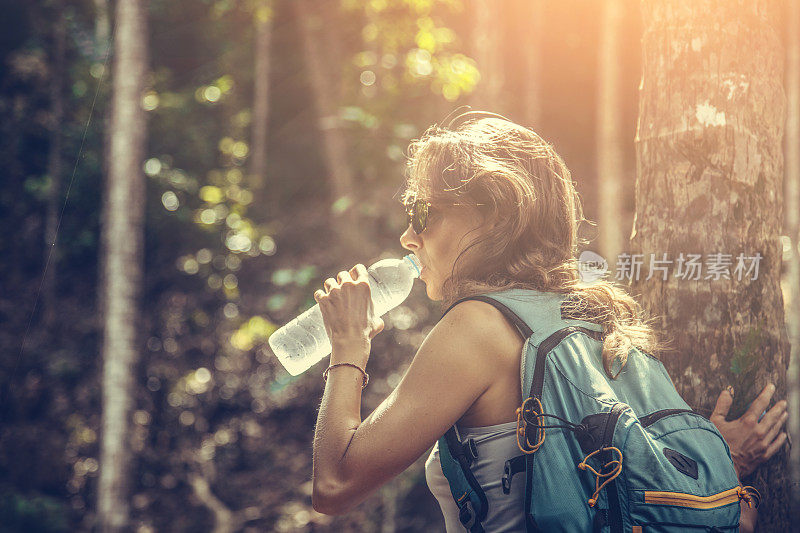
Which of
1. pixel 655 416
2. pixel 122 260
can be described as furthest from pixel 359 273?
pixel 122 260

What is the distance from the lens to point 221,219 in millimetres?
11703

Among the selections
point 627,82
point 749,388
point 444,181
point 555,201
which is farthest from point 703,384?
point 627,82

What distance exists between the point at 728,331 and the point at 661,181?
57 cm

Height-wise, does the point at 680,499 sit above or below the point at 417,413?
below

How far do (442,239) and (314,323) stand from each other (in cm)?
86

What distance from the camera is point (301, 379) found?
9.32 metres

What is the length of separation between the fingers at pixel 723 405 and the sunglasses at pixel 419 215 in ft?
3.95

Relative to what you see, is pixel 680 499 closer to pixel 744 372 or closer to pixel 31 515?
pixel 744 372

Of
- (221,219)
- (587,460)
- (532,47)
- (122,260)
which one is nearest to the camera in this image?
(587,460)

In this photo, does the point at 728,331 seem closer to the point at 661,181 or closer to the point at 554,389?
the point at 661,181

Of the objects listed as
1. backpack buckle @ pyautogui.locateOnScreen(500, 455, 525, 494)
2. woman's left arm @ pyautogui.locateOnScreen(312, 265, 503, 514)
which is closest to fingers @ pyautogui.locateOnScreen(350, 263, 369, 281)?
woman's left arm @ pyautogui.locateOnScreen(312, 265, 503, 514)

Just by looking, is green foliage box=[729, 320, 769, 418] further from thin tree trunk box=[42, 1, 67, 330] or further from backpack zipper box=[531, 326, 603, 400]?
thin tree trunk box=[42, 1, 67, 330]

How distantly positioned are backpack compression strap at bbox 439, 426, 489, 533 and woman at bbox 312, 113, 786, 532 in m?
0.03

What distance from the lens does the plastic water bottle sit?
261 cm
